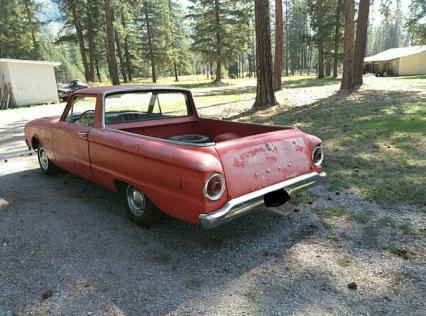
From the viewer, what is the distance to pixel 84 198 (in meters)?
5.11

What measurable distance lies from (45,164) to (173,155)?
3826 mm

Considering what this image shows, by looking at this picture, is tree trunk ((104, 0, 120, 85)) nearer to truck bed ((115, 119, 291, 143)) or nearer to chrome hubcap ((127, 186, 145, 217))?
truck bed ((115, 119, 291, 143))

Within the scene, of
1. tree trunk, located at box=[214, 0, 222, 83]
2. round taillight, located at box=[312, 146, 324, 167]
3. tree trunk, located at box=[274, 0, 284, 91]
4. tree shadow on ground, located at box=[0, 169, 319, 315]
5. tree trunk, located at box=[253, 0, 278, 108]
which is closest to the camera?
tree shadow on ground, located at box=[0, 169, 319, 315]

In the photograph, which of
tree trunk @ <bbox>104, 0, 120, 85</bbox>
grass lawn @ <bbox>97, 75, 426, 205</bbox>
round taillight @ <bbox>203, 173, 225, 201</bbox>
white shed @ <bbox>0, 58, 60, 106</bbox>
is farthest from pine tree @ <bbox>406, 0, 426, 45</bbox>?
round taillight @ <bbox>203, 173, 225, 201</bbox>

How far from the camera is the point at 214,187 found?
3197 millimetres

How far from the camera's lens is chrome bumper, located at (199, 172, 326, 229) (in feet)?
10.3

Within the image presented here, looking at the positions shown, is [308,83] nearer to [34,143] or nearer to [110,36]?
[110,36]

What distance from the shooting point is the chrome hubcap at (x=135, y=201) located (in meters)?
4.08

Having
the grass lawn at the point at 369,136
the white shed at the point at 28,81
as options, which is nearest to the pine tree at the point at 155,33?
the white shed at the point at 28,81

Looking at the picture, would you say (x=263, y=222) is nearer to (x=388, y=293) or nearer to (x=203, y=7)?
(x=388, y=293)

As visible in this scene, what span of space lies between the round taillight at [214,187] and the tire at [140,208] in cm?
94

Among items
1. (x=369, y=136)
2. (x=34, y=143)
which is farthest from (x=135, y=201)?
(x=369, y=136)

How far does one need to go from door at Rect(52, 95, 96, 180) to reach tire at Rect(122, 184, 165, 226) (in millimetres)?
853

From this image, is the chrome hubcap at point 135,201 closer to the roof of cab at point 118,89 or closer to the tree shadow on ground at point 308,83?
the roof of cab at point 118,89
